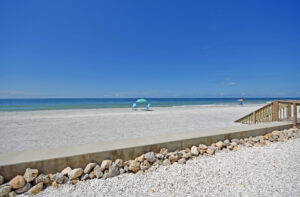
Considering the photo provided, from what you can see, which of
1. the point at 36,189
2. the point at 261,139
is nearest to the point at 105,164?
the point at 36,189

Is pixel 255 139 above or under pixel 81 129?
above

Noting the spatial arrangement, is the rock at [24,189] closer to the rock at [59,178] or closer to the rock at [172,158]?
the rock at [59,178]

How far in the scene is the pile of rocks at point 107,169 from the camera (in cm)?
185

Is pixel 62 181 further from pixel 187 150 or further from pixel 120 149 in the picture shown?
pixel 187 150

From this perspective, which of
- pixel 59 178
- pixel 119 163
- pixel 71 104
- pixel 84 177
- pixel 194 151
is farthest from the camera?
pixel 71 104

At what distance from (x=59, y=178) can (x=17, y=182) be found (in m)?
0.47

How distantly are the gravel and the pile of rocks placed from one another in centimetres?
9

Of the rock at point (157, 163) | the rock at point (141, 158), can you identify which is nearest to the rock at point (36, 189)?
the rock at point (141, 158)

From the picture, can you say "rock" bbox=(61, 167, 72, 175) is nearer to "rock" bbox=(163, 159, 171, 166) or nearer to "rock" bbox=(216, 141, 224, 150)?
"rock" bbox=(163, 159, 171, 166)

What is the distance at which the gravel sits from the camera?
192 cm

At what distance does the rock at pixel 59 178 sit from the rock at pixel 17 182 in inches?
13.1

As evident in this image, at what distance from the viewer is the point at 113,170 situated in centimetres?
226

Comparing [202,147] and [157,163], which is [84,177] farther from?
[202,147]

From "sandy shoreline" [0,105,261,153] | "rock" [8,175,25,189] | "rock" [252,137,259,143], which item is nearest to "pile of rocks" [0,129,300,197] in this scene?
"rock" [8,175,25,189]
